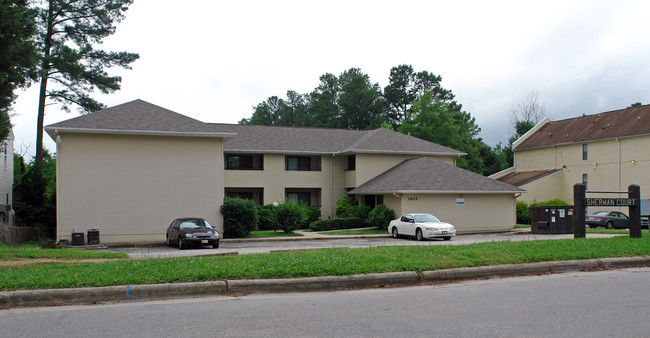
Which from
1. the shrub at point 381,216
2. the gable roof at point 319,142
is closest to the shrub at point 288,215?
the shrub at point 381,216

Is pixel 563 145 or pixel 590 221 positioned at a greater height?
pixel 563 145

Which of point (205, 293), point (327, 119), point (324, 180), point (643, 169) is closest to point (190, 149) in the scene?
point (324, 180)

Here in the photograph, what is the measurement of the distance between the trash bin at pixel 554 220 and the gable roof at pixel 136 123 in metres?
18.5

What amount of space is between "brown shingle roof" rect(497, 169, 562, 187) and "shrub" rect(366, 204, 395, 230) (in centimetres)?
1831

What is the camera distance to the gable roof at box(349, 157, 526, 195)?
107 ft

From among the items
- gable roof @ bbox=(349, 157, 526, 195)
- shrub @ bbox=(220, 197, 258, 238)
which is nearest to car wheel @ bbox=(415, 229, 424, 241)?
gable roof @ bbox=(349, 157, 526, 195)

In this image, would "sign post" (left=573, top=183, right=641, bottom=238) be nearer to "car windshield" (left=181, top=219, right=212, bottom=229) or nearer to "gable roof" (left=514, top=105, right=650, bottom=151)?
"car windshield" (left=181, top=219, right=212, bottom=229)

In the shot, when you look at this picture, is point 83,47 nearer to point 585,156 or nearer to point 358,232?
point 358,232

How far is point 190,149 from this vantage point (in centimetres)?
2842

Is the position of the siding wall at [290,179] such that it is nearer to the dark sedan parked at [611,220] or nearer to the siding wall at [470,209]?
the siding wall at [470,209]

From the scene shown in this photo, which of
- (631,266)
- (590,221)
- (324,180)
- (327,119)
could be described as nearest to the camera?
(631,266)

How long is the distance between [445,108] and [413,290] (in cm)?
5262

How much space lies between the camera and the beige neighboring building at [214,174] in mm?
26641

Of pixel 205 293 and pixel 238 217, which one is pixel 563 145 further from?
pixel 205 293
